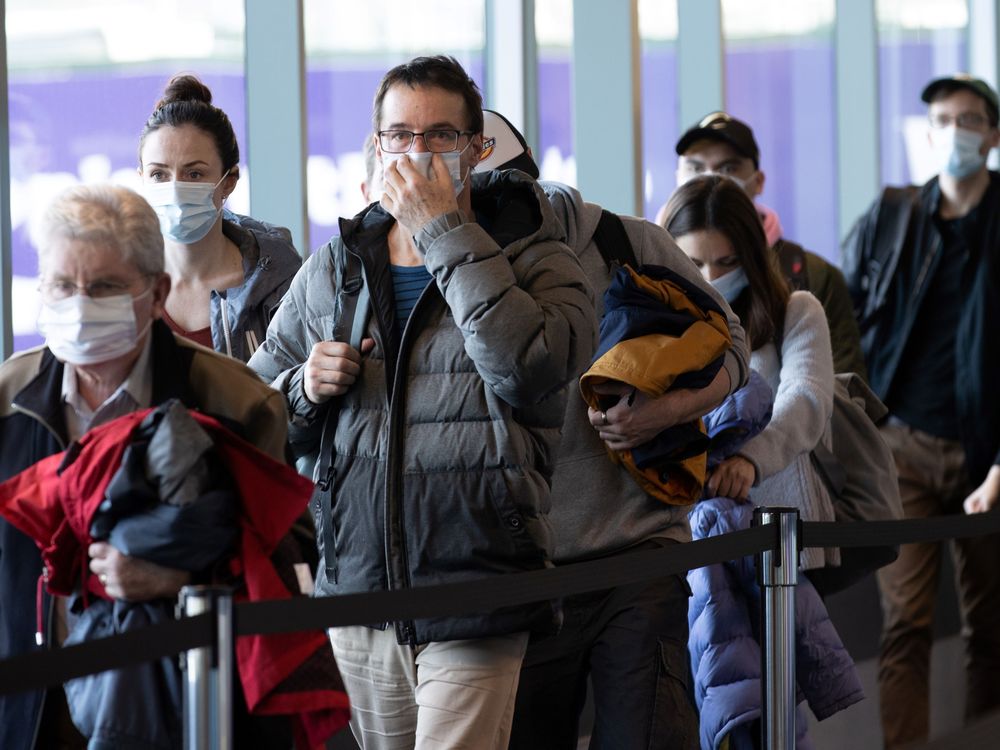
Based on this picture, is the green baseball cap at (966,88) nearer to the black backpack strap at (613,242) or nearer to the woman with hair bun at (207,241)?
the black backpack strap at (613,242)

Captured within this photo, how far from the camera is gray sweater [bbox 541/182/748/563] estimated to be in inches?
136

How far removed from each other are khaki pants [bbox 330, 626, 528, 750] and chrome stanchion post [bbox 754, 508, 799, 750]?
26.8 inches

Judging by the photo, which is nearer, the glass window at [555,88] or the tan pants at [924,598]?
the tan pants at [924,598]

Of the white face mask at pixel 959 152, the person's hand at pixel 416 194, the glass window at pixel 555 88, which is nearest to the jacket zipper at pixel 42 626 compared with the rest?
the person's hand at pixel 416 194

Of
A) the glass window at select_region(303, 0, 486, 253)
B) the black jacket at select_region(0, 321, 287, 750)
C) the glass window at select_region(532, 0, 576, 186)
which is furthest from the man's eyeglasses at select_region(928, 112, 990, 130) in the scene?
the black jacket at select_region(0, 321, 287, 750)

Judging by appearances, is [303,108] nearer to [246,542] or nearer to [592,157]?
[592,157]

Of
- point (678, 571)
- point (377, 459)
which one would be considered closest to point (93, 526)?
point (377, 459)

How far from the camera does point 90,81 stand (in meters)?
5.66

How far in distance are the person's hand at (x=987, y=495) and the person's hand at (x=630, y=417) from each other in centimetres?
270

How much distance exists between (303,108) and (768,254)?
229 cm

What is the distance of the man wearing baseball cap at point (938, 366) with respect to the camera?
19.4 ft

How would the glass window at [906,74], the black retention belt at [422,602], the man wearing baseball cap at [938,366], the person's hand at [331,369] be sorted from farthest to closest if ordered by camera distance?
the glass window at [906,74]
the man wearing baseball cap at [938,366]
the person's hand at [331,369]
the black retention belt at [422,602]

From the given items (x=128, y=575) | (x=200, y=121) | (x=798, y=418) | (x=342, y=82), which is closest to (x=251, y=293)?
(x=200, y=121)

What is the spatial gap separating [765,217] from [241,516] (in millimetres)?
3428
